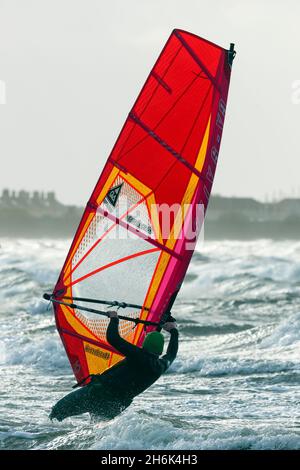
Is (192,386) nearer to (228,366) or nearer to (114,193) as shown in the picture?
(228,366)

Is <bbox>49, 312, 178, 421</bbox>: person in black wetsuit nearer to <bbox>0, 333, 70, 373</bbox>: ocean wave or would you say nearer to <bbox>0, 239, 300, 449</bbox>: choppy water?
<bbox>0, 239, 300, 449</bbox>: choppy water

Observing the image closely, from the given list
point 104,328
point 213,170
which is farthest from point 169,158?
point 104,328

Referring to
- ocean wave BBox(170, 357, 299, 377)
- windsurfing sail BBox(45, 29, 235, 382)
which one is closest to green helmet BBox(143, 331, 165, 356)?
windsurfing sail BBox(45, 29, 235, 382)

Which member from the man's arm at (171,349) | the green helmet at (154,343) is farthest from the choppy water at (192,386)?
the green helmet at (154,343)

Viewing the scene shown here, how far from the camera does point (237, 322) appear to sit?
725 inches

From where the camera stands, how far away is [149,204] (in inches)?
345

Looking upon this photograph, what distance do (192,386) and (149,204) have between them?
3416 mm

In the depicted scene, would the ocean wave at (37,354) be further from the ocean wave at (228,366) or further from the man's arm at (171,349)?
the man's arm at (171,349)

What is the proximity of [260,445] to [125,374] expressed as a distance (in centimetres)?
148

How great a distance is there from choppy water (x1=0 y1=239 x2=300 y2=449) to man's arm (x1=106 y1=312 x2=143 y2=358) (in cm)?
98

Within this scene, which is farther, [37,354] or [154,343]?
[37,354]

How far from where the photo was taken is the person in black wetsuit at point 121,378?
25.5 feet

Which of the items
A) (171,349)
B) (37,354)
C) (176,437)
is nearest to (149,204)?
(171,349)
